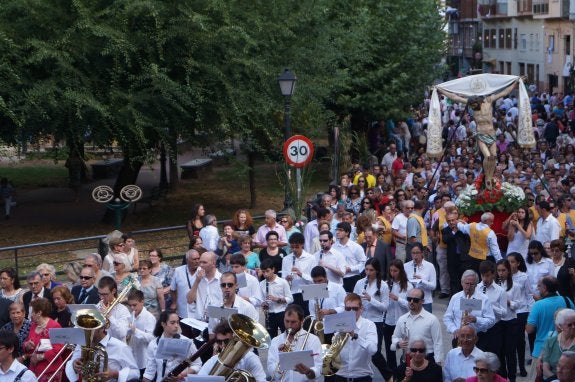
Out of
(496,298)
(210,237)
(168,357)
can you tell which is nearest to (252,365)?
(168,357)

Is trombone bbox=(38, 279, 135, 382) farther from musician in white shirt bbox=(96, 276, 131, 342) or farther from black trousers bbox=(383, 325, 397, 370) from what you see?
black trousers bbox=(383, 325, 397, 370)

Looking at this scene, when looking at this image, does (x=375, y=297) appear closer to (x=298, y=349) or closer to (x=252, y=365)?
(x=298, y=349)

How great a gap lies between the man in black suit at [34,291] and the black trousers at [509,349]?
5.03 m

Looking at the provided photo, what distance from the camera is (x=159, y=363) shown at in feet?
36.0

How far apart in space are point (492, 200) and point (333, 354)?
340 inches

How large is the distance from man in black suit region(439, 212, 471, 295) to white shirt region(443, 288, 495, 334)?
445 centimetres

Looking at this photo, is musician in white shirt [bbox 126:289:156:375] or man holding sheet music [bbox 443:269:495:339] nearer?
musician in white shirt [bbox 126:289:156:375]

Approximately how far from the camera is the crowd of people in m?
10.8

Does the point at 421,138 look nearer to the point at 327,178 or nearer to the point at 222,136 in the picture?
the point at 327,178

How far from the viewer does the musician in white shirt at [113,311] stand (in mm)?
11734

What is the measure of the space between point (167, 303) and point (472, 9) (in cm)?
6615

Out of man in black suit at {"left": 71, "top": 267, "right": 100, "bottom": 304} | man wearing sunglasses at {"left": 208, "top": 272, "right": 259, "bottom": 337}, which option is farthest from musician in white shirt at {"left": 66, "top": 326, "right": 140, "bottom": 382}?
man in black suit at {"left": 71, "top": 267, "right": 100, "bottom": 304}

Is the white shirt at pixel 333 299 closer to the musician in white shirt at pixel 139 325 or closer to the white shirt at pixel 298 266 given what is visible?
the white shirt at pixel 298 266

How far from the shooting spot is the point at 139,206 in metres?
28.6
